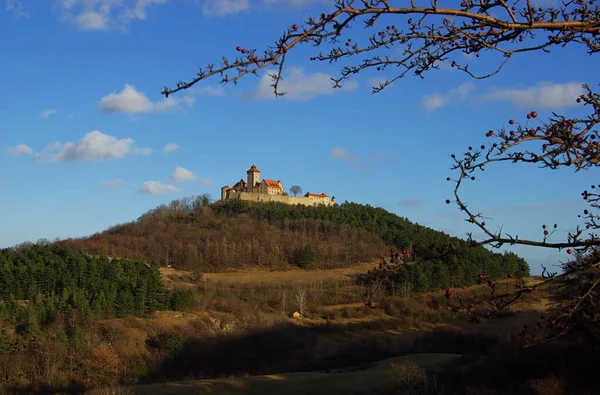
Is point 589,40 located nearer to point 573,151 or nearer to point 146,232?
point 573,151

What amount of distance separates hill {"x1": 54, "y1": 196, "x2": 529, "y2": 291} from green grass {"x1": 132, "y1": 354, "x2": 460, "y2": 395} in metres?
55.0

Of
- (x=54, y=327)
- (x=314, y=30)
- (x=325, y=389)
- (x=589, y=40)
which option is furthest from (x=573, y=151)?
(x=54, y=327)

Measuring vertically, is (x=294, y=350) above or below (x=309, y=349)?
below

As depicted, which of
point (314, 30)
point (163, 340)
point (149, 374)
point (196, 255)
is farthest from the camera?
point (196, 255)

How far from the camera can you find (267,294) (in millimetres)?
86062

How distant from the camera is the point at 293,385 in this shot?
40156 millimetres

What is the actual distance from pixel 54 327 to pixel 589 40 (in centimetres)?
5880

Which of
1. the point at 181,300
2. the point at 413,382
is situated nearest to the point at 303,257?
the point at 181,300

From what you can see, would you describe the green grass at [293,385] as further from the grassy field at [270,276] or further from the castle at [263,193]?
the castle at [263,193]

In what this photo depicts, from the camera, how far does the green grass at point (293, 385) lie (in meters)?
36.7

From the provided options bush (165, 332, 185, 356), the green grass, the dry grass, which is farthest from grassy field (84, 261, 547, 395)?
the dry grass

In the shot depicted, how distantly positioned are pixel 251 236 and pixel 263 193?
25591 mm

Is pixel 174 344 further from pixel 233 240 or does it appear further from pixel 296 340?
pixel 233 240

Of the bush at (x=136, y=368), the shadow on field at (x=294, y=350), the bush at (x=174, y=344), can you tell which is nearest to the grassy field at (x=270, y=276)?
the shadow on field at (x=294, y=350)
